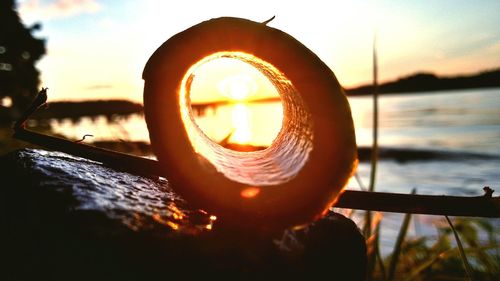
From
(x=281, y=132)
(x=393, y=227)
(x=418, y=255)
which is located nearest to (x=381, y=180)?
(x=393, y=227)

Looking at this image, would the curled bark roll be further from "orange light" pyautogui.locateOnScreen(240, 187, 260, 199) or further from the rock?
the rock

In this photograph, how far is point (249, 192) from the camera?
103 cm

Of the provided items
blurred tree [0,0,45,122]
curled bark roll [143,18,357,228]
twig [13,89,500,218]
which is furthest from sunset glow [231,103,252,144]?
blurred tree [0,0,45,122]

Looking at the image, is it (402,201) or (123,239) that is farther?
(402,201)

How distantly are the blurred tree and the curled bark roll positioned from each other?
1219 inches

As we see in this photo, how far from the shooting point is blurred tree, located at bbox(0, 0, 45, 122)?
2767cm

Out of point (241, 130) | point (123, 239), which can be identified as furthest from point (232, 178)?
point (241, 130)

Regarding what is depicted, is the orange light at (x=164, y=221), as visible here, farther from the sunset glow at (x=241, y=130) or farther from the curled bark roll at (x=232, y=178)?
the sunset glow at (x=241, y=130)

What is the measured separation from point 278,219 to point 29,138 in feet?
3.57

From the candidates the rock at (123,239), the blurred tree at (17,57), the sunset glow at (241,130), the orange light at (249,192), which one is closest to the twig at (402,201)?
the rock at (123,239)

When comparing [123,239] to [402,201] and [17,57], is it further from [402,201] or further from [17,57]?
[17,57]

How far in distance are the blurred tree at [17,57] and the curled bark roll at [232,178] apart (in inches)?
1219

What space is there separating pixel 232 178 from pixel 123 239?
0.36m

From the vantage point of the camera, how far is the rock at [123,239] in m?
0.98
